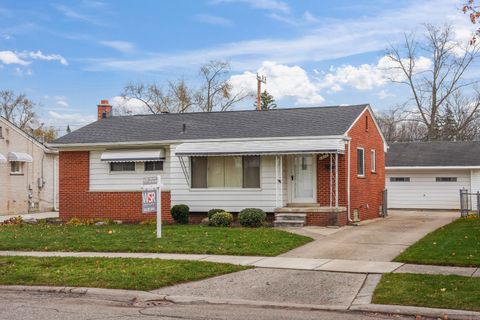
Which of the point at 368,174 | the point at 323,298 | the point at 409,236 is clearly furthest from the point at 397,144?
the point at 323,298

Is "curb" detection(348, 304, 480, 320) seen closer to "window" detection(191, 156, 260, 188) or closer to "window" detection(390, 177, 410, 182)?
"window" detection(191, 156, 260, 188)

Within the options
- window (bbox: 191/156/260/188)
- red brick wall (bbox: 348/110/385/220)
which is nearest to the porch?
window (bbox: 191/156/260/188)

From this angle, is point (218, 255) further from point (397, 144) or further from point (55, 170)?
point (397, 144)

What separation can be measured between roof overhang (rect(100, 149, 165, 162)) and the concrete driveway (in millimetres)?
6243

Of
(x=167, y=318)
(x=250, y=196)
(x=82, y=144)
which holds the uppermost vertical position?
(x=82, y=144)

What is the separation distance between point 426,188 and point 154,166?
49.2 ft

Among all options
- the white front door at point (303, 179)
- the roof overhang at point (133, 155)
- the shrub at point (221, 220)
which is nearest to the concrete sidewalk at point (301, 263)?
the shrub at point (221, 220)

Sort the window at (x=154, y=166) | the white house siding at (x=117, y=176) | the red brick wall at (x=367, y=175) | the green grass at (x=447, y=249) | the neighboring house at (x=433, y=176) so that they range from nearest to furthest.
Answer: the green grass at (x=447, y=249) < the red brick wall at (x=367, y=175) < the white house siding at (x=117, y=176) < the window at (x=154, y=166) < the neighboring house at (x=433, y=176)

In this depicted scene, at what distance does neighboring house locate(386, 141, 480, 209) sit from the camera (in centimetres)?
2945

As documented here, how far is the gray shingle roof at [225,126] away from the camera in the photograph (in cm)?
2112

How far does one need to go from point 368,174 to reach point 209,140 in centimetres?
682

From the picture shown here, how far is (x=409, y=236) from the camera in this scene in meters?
16.7

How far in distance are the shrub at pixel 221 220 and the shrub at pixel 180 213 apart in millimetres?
1372

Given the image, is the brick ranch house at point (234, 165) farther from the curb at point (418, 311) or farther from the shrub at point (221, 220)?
the curb at point (418, 311)
